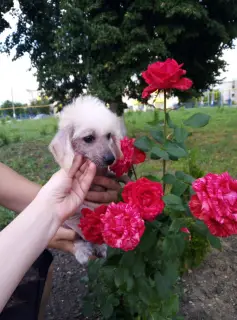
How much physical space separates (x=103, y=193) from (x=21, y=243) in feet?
1.98

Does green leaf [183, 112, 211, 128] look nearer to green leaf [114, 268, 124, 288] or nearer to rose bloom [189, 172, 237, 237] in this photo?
rose bloom [189, 172, 237, 237]

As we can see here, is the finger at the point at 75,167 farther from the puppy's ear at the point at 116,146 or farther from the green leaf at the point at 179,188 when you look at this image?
the puppy's ear at the point at 116,146

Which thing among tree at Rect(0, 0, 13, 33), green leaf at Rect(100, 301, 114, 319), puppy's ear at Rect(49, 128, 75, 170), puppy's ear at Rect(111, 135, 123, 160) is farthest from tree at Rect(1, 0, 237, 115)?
green leaf at Rect(100, 301, 114, 319)

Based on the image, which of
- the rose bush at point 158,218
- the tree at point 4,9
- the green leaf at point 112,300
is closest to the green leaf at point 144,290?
the rose bush at point 158,218

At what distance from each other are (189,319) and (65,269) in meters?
0.88

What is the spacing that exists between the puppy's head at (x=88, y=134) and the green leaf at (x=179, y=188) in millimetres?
582

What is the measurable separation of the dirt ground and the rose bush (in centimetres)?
65

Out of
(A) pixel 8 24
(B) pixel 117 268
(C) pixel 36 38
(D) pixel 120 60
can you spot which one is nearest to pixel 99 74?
(D) pixel 120 60

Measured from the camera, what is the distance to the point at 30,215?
34.2 inches

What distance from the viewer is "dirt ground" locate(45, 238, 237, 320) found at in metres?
2.00

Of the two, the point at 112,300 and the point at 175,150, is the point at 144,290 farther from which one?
the point at 175,150

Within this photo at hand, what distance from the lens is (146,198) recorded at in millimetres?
1018

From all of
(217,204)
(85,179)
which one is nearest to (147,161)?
(85,179)

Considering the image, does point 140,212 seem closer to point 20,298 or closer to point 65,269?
point 20,298
